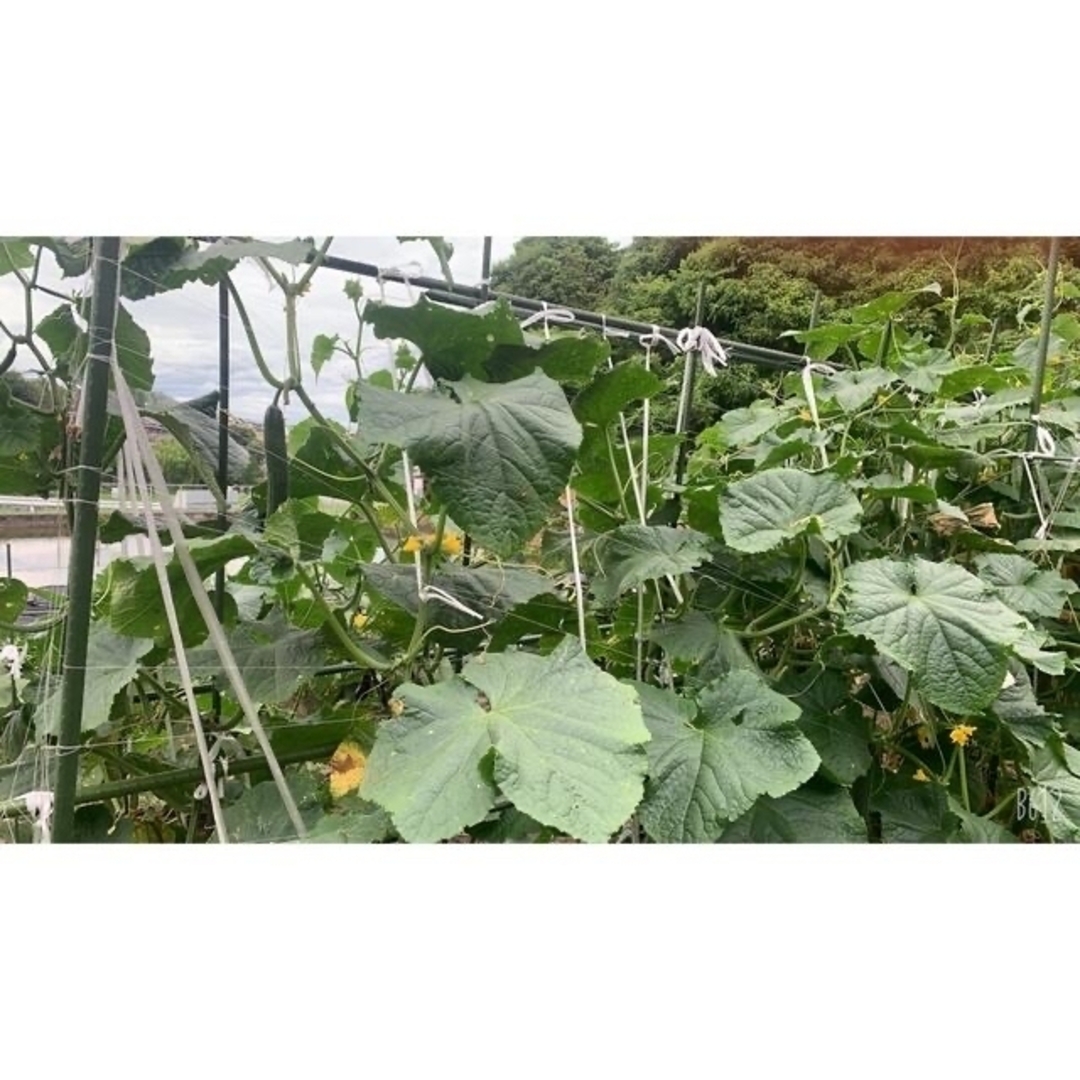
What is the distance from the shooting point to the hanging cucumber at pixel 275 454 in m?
0.54

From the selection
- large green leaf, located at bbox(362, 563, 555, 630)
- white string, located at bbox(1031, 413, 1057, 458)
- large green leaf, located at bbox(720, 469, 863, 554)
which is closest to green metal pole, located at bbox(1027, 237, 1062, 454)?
white string, located at bbox(1031, 413, 1057, 458)

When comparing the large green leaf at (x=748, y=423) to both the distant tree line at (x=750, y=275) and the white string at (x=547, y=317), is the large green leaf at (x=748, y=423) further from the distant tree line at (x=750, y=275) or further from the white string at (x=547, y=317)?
the white string at (x=547, y=317)

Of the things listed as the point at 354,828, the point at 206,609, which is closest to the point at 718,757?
the point at 354,828

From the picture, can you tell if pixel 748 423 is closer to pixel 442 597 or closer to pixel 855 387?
pixel 855 387

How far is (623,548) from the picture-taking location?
23.5 inches

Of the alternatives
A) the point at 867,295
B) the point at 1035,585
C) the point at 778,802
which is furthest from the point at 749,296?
the point at 778,802

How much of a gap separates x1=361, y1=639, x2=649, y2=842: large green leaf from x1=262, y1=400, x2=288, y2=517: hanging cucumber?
154mm

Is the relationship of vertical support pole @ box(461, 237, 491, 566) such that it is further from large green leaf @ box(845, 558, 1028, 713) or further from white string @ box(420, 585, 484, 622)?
large green leaf @ box(845, 558, 1028, 713)

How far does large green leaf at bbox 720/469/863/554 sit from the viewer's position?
0.56m

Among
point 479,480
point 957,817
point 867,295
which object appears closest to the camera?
point 479,480

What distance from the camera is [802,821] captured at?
0.57 m

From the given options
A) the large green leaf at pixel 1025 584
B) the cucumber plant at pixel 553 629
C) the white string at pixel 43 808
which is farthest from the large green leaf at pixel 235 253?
the large green leaf at pixel 1025 584
